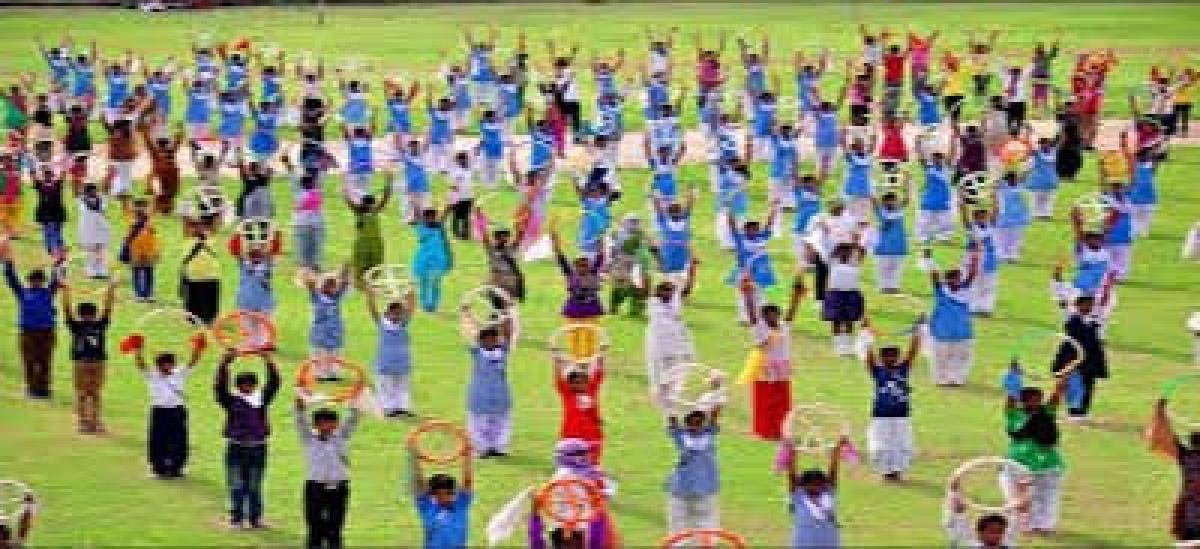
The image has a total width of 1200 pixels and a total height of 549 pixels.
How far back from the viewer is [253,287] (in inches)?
791

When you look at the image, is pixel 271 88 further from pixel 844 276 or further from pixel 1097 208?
pixel 844 276

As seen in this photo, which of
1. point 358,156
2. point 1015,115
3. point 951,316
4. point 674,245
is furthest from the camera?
point 1015,115

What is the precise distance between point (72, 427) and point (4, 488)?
87.2 inches

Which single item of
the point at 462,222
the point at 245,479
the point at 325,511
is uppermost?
the point at 462,222

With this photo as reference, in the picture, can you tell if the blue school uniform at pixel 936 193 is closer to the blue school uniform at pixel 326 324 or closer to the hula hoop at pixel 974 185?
the hula hoop at pixel 974 185

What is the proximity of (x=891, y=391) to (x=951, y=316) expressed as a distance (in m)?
3.14

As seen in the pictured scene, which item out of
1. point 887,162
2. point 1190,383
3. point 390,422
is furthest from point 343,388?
point 887,162

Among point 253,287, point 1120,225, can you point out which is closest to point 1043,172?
point 1120,225

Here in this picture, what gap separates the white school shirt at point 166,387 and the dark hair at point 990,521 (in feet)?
20.7

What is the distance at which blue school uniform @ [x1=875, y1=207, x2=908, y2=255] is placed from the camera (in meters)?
22.1

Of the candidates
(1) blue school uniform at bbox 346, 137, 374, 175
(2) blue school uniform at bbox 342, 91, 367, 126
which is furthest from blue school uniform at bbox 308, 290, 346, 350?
(2) blue school uniform at bbox 342, 91, 367, 126

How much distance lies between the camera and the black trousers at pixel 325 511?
47.2ft

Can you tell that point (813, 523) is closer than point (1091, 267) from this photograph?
Yes

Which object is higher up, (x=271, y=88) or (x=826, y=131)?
(x=271, y=88)
